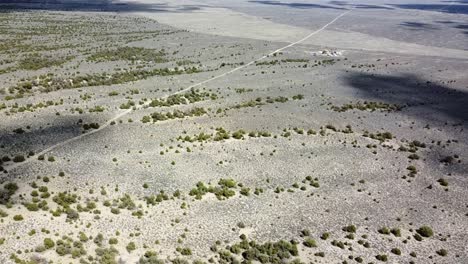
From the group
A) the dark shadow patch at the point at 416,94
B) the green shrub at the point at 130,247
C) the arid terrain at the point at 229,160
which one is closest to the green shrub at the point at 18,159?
the arid terrain at the point at 229,160

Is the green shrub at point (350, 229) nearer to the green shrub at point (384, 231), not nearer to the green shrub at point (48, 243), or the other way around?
the green shrub at point (384, 231)

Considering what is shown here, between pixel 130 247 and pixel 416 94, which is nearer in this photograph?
pixel 130 247

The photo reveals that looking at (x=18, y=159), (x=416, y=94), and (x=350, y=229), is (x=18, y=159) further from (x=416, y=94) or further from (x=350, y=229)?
(x=416, y=94)

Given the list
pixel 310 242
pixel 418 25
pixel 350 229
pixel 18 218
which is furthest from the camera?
pixel 418 25

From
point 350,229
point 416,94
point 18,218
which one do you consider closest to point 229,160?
point 350,229

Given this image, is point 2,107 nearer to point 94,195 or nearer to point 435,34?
point 94,195

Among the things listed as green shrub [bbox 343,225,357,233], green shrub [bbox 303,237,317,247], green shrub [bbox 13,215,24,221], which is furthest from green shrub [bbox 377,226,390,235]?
green shrub [bbox 13,215,24,221]

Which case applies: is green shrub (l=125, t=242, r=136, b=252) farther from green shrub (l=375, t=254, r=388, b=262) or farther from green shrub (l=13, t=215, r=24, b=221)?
green shrub (l=375, t=254, r=388, b=262)
